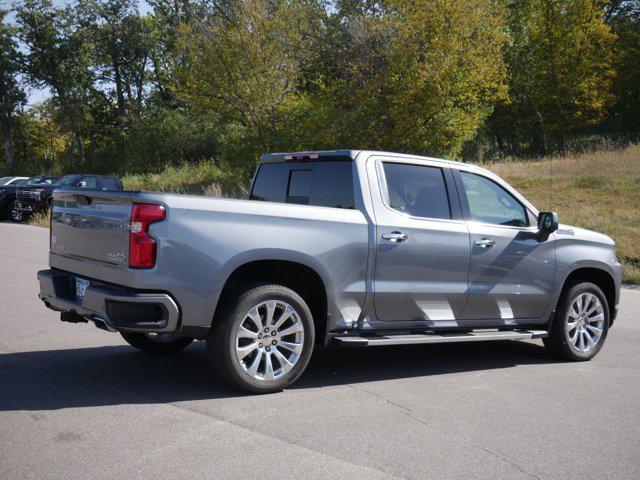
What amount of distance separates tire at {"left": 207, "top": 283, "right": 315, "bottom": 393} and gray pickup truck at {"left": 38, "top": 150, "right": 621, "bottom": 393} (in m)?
0.01

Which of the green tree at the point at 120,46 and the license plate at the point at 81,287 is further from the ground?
the green tree at the point at 120,46

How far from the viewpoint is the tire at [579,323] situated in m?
7.11

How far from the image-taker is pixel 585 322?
7.30m

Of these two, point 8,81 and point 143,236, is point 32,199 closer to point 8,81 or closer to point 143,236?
point 143,236

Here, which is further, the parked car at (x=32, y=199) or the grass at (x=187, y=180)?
the grass at (x=187, y=180)

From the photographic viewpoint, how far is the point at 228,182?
113ft

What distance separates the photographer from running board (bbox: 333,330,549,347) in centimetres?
562

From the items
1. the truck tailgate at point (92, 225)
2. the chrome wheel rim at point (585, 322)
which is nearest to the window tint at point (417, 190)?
the chrome wheel rim at point (585, 322)

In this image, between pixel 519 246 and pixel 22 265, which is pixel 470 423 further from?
pixel 22 265

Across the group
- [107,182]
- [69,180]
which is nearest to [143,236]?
[107,182]

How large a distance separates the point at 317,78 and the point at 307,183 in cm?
3074

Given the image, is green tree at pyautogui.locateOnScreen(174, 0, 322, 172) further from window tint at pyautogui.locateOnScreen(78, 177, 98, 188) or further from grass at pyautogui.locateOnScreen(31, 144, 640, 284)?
window tint at pyautogui.locateOnScreen(78, 177, 98, 188)

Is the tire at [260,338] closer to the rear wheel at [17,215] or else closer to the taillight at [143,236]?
the taillight at [143,236]

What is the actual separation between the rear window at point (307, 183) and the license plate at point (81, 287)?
1.95 meters
